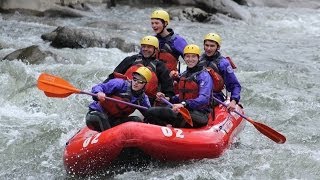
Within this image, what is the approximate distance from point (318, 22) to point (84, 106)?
11708 millimetres

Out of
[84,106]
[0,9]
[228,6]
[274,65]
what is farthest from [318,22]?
[84,106]

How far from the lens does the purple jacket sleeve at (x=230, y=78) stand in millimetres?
6016

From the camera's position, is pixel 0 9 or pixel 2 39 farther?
pixel 0 9

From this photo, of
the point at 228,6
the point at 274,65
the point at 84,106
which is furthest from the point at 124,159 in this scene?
the point at 228,6

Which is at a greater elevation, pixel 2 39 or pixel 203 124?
pixel 203 124

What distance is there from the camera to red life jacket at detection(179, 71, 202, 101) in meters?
5.65

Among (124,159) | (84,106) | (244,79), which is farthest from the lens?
(244,79)

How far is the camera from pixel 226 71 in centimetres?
604

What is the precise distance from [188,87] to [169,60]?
0.88m

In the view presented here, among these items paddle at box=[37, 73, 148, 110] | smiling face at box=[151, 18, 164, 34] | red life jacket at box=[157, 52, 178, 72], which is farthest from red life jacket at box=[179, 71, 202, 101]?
paddle at box=[37, 73, 148, 110]

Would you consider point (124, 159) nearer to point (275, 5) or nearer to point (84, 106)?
point (84, 106)

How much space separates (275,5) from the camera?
2047cm

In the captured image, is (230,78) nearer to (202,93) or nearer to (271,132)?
(202,93)

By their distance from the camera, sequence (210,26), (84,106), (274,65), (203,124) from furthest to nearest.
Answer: (210,26) < (274,65) < (84,106) < (203,124)
